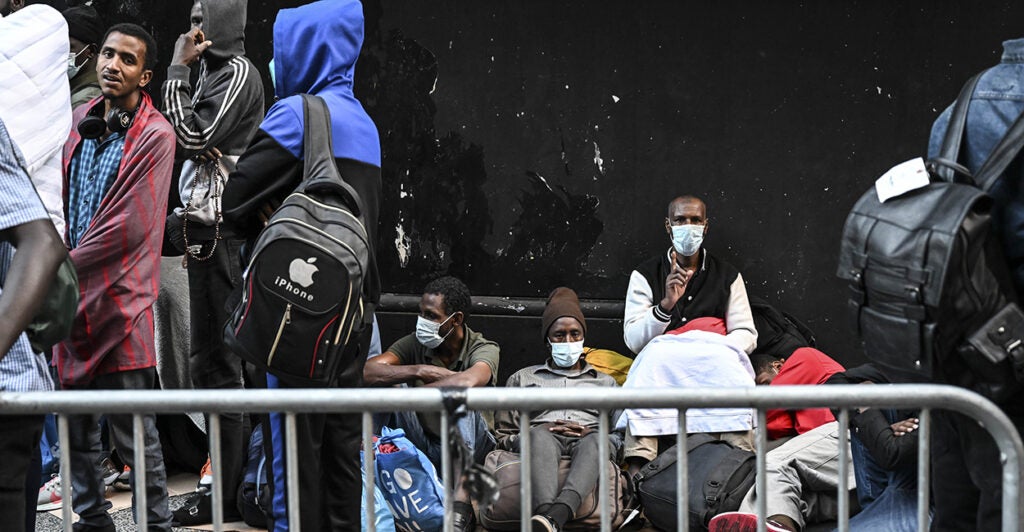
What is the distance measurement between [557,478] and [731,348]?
1118 mm

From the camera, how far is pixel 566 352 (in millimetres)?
5984

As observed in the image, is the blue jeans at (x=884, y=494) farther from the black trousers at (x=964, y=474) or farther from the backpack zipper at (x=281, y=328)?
the backpack zipper at (x=281, y=328)

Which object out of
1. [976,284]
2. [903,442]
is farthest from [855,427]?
[976,284]

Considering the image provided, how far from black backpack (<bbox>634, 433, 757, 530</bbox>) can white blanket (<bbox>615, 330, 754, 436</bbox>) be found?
0.13 m

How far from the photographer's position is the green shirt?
6.00 meters

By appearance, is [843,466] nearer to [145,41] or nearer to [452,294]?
[452,294]

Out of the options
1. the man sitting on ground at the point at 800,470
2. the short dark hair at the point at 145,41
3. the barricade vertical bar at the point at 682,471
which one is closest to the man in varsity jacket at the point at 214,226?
the short dark hair at the point at 145,41

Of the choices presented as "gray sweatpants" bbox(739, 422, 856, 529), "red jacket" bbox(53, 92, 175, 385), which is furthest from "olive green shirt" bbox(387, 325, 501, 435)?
"red jacket" bbox(53, 92, 175, 385)

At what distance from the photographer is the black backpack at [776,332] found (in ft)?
20.6

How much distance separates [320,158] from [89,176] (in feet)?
4.21

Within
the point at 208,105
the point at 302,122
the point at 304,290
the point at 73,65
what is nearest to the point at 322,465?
the point at 304,290

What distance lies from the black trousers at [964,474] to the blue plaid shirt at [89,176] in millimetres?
3178

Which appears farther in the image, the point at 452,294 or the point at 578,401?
the point at 452,294

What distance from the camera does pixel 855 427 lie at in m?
4.86
